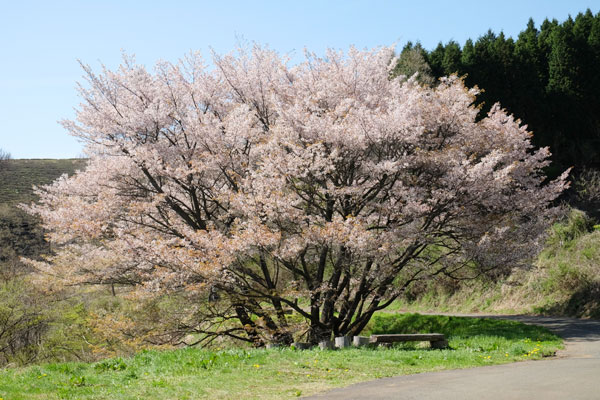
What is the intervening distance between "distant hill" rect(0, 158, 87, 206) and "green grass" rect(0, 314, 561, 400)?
169ft

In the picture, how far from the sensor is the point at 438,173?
14133 mm

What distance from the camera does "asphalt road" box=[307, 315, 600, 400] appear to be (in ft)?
20.8

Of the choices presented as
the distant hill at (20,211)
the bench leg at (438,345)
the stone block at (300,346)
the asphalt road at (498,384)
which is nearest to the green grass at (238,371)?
the bench leg at (438,345)

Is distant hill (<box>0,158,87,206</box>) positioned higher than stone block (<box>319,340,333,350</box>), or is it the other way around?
distant hill (<box>0,158,87,206</box>)

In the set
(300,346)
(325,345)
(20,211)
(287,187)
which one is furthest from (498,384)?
(20,211)

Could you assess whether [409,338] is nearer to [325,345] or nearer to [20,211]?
[325,345]

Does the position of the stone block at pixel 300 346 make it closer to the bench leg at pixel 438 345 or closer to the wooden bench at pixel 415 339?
the wooden bench at pixel 415 339

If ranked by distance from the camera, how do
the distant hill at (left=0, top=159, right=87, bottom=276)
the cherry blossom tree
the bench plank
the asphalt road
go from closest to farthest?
the asphalt road < the bench plank < the cherry blossom tree < the distant hill at (left=0, top=159, right=87, bottom=276)

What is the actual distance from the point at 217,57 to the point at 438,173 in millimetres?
8019

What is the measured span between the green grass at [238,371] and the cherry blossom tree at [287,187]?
8.84 feet

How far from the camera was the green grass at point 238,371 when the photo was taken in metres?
7.26

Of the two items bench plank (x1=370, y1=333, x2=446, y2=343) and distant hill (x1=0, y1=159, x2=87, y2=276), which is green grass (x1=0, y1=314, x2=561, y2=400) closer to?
bench plank (x1=370, y1=333, x2=446, y2=343)

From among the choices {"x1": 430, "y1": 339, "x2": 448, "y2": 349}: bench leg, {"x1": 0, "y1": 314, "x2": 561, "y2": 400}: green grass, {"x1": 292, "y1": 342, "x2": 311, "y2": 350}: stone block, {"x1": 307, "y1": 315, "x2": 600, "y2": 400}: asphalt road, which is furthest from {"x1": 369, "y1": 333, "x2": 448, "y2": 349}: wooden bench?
{"x1": 307, "y1": 315, "x2": 600, "y2": 400}: asphalt road

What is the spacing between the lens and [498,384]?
7047 mm
